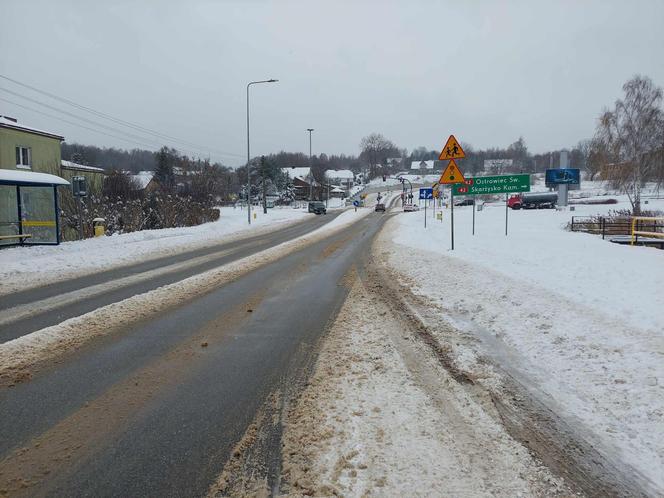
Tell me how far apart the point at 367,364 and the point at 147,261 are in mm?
11144

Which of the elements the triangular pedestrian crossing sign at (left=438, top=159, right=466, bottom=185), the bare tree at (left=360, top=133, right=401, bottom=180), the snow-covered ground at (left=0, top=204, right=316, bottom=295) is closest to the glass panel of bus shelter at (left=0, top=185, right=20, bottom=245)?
the snow-covered ground at (left=0, top=204, right=316, bottom=295)

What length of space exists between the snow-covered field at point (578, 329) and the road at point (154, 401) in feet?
8.17

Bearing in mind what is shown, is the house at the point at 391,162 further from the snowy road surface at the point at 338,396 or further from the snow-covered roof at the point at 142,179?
the snowy road surface at the point at 338,396

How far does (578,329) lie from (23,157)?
36.0 meters

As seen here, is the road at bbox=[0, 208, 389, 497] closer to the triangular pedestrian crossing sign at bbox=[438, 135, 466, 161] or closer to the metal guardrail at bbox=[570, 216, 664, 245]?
the triangular pedestrian crossing sign at bbox=[438, 135, 466, 161]

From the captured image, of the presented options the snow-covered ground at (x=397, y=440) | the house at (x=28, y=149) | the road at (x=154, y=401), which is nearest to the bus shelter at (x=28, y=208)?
the house at (x=28, y=149)

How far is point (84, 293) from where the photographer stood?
887 centimetres

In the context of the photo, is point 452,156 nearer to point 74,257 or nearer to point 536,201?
point 74,257

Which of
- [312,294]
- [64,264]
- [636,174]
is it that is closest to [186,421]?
[312,294]

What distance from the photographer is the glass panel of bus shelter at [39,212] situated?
19812 millimetres

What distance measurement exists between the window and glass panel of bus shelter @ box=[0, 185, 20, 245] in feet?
37.8

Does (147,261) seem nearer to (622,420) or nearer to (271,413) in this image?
(271,413)

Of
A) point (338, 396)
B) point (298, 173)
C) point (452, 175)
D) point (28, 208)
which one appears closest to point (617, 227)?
point (452, 175)

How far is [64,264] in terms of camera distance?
12.8 meters
